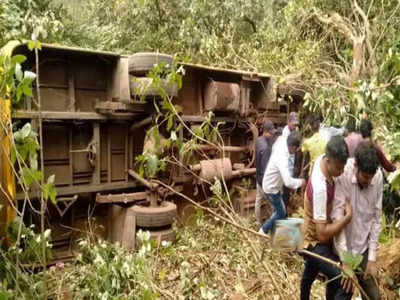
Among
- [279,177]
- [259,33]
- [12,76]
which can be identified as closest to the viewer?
[12,76]

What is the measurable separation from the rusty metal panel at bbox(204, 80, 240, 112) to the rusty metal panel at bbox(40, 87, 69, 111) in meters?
2.35

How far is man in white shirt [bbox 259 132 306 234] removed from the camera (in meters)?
4.37

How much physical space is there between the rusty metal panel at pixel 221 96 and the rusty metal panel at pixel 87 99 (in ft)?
6.05

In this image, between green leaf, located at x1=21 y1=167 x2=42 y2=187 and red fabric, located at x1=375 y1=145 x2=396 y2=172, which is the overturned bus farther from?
green leaf, located at x1=21 y1=167 x2=42 y2=187

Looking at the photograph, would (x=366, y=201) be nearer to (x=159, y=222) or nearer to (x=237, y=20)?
(x=159, y=222)

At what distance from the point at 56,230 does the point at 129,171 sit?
1.30 meters

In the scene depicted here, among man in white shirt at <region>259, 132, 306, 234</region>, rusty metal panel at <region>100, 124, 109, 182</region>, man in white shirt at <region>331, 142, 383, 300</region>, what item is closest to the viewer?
man in white shirt at <region>331, 142, 383, 300</region>

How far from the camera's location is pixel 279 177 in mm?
4656

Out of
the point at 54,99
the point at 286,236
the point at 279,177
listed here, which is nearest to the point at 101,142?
the point at 54,99

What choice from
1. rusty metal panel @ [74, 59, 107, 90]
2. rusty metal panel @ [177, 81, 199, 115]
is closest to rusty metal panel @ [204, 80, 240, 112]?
rusty metal panel @ [177, 81, 199, 115]

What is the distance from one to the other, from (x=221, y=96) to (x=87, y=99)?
Result: 2.26 meters

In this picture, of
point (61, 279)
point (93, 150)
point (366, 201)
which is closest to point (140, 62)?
point (93, 150)

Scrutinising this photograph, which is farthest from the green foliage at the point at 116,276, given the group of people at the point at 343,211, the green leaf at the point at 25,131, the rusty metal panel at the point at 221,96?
the rusty metal panel at the point at 221,96

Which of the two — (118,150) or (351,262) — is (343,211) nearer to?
Result: (351,262)
